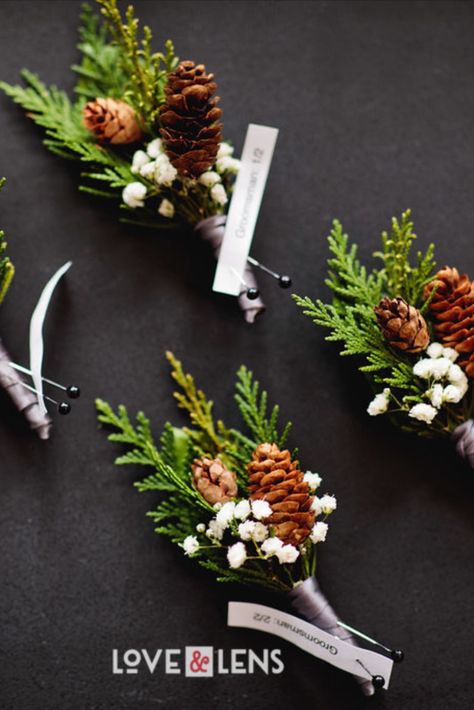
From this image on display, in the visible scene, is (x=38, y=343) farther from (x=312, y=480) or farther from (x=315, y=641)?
(x=315, y=641)

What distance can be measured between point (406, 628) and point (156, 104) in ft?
4.07

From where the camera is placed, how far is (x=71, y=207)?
6.05 ft

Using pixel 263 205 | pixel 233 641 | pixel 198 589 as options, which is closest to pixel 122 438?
pixel 198 589

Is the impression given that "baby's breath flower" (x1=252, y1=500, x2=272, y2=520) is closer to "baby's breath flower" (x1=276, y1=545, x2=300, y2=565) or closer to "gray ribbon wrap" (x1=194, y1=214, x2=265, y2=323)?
"baby's breath flower" (x1=276, y1=545, x2=300, y2=565)

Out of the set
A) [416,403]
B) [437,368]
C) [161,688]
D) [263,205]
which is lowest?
[161,688]

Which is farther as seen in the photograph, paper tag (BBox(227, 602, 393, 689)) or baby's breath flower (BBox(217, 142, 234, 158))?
baby's breath flower (BBox(217, 142, 234, 158))

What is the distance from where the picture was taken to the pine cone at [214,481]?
1604mm

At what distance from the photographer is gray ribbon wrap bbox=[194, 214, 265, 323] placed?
1743 mm

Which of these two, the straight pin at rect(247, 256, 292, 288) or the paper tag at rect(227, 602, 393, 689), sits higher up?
the straight pin at rect(247, 256, 292, 288)

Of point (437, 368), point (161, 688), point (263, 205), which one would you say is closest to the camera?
point (437, 368)

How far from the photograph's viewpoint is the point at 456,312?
162cm

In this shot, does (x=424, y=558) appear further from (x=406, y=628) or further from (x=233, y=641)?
(x=233, y=641)

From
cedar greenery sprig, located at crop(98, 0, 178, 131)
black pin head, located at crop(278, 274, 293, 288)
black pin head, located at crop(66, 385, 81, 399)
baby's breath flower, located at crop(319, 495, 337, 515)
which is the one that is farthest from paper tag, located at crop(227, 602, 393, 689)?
cedar greenery sprig, located at crop(98, 0, 178, 131)

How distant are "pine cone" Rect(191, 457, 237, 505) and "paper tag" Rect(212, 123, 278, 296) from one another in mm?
374
